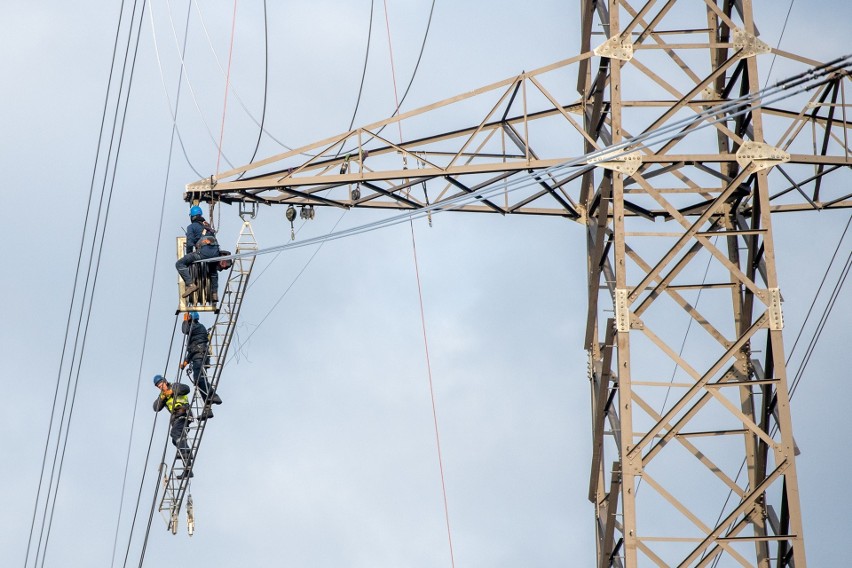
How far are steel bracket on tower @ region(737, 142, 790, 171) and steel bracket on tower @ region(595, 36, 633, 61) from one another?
6.99 ft

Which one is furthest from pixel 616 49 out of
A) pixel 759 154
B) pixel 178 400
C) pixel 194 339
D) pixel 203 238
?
pixel 178 400

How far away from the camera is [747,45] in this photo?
98.5 ft

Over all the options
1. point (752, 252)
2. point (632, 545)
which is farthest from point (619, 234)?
point (632, 545)

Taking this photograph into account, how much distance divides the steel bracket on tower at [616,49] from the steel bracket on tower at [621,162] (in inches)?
58.1

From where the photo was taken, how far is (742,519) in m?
29.4

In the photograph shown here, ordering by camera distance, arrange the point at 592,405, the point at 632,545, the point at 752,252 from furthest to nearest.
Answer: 1. the point at 592,405
2. the point at 752,252
3. the point at 632,545

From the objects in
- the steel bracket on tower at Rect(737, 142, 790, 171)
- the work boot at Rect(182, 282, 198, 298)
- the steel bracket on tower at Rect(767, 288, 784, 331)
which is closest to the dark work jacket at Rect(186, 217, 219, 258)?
the work boot at Rect(182, 282, 198, 298)

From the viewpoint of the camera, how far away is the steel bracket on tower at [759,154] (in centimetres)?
2972

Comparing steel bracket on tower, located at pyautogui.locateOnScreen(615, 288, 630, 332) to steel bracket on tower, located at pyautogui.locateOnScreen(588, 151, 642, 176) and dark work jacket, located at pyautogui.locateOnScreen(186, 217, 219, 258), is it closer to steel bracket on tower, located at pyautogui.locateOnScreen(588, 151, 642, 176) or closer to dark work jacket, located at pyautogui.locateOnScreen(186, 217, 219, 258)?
steel bracket on tower, located at pyautogui.locateOnScreen(588, 151, 642, 176)

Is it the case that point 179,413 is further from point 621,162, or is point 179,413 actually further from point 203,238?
point 621,162

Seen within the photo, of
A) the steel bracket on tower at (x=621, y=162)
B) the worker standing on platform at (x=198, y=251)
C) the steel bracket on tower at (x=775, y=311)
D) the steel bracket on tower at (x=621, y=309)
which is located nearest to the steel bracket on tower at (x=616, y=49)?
the steel bracket on tower at (x=621, y=162)

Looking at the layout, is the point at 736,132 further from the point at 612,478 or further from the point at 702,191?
the point at 612,478

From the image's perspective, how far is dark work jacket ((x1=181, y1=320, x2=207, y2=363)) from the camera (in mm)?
36156

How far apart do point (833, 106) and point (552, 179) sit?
14.8 feet
